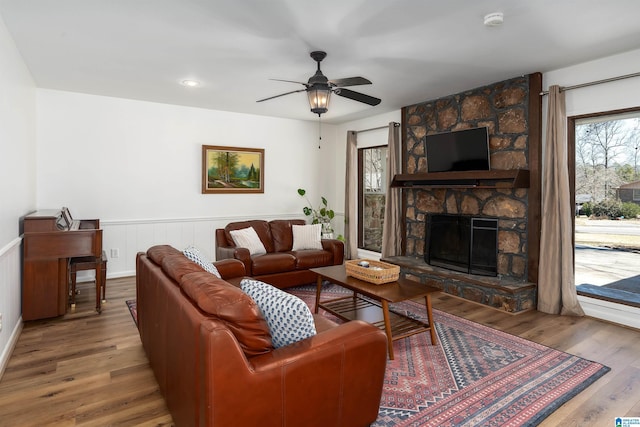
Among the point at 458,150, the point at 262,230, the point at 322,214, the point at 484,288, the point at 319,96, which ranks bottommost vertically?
the point at 484,288

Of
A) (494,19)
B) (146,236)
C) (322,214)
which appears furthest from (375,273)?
(146,236)

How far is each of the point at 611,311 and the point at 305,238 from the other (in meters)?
3.39

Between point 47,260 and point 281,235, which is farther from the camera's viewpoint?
point 281,235

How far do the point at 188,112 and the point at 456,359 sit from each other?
4824 millimetres

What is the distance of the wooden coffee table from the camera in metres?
2.81

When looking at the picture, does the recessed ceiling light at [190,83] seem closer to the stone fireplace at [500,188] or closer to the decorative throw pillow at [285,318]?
the stone fireplace at [500,188]

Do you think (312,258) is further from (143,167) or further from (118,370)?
(143,167)

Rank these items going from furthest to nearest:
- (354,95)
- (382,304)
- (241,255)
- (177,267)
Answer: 1. (241,255)
2. (354,95)
3. (382,304)
4. (177,267)

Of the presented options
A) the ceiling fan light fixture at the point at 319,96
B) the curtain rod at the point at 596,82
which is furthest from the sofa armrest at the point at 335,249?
the curtain rod at the point at 596,82

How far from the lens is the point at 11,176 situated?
297 centimetres

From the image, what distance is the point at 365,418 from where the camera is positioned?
185cm

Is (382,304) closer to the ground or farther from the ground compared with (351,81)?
closer to the ground

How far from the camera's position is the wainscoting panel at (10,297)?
8.63 ft

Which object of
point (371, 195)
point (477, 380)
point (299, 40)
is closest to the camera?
point (477, 380)
